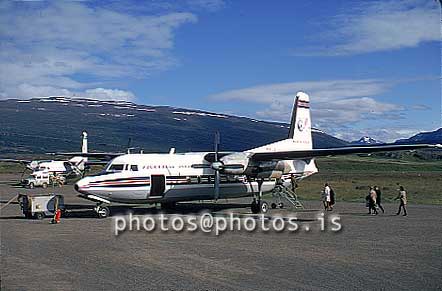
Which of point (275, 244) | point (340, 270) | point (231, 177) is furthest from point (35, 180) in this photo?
point (340, 270)

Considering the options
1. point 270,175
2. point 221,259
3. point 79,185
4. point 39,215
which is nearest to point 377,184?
point 270,175

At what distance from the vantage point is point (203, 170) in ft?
91.1

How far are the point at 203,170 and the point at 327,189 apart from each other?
20.3 feet

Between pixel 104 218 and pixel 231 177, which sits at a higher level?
pixel 231 177

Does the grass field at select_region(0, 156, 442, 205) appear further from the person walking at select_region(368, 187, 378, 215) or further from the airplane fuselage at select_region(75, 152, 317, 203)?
the airplane fuselage at select_region(75, 152, 317, 203)

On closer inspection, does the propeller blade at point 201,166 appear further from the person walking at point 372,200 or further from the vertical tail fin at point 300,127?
the person walking at point 372,200

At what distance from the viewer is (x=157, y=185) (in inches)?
1001

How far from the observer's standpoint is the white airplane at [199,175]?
2402 cm

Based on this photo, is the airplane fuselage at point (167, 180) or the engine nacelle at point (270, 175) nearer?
the airplane fuselage at point (167, 180)

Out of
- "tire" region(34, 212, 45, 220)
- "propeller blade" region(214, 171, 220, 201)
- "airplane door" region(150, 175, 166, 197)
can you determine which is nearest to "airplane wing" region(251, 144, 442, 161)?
"propeller blade" region(214, 171, 220, 201)

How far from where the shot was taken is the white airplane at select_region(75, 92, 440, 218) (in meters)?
24.0

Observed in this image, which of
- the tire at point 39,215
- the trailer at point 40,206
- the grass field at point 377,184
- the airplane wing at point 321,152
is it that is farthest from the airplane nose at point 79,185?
the grass field at point 377,184

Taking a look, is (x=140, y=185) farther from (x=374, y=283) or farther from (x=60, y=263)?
(x=374, y=283)

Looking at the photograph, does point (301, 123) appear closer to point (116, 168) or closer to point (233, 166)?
point (233, 166)
